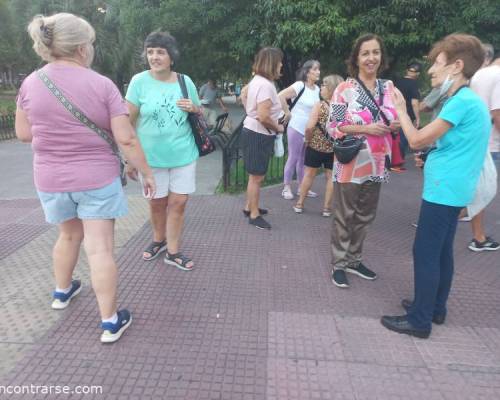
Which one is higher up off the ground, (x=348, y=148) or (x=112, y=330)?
(x=348, y=148)

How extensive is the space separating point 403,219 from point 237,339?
124 inches

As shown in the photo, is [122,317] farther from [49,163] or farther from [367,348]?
[367,348]

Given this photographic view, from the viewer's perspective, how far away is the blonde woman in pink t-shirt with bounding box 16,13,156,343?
221cm

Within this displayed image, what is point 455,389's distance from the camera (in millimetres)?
2227

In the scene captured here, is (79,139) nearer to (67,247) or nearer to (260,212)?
(67,247)

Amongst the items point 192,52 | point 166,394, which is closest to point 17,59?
point 192,52

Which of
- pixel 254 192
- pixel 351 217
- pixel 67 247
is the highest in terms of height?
pixel 351 217

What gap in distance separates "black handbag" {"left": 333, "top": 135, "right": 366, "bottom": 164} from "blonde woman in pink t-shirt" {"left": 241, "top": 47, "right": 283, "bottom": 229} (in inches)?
48.1

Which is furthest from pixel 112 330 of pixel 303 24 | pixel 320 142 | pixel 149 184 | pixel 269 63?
pixel 303 24

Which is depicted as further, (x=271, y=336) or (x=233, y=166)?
(x=233, y=166)

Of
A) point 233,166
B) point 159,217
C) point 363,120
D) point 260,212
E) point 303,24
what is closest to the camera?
point 363,120

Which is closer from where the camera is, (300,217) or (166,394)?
(166,394)

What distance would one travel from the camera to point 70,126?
2248mm

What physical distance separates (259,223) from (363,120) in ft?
6.23
